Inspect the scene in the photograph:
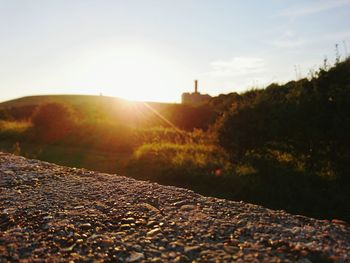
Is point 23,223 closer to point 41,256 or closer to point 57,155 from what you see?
point 41,256

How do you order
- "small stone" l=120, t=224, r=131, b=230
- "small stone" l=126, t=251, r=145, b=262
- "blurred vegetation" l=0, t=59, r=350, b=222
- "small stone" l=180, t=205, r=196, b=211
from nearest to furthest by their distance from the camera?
1. "small stone" l=126, t=251, r=145, b=262
2. "small stone" l=120, t=224, r=131, b=230
3. "small stone" l=180, t=205, r=196, b=211
4. "blurred vegetation" l=0, t=59, r=350, b=222

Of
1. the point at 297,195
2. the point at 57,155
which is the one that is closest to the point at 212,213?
the point at 297,195

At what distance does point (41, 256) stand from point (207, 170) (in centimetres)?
800

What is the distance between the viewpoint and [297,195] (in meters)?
7.89

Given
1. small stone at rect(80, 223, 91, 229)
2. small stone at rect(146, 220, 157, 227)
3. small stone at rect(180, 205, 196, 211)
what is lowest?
small stone at rect(80, 223, 91, 229)

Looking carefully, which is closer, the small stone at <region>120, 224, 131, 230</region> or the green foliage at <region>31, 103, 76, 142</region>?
the small stone at <region>120, 224, 131, 230</region>

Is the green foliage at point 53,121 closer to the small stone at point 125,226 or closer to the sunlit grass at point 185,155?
the sunlit grass at point 185,155

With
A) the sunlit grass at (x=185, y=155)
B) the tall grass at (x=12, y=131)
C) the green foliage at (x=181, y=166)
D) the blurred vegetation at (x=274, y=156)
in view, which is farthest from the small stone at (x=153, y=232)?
the tall grass at (x=12, y=131)

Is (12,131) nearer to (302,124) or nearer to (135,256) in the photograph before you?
(302,124)

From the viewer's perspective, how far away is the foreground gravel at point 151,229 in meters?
1.73

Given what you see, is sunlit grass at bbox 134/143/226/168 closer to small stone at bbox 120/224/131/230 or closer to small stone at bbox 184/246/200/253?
small stone at bbox 120/224/131/230

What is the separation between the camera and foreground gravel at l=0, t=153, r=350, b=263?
173cm

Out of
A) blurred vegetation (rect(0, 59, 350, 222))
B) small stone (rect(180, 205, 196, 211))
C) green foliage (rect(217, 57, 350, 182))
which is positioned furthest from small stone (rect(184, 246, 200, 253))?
green foliage (rect(217, 57, 350, 182))

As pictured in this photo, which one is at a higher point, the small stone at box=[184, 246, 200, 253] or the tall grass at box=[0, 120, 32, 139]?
the small stone at box=[184, 246, 200, 253]
